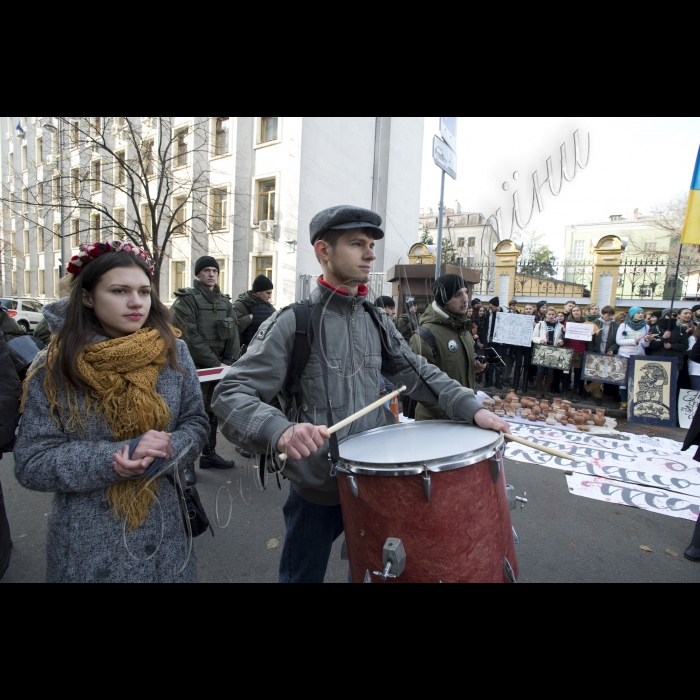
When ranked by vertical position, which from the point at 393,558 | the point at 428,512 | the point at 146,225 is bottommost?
the point at 393,558

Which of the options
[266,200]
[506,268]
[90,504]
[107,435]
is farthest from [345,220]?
[266,200]

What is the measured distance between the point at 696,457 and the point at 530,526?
138 centimetres

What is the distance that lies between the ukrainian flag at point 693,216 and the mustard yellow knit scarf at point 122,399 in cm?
585

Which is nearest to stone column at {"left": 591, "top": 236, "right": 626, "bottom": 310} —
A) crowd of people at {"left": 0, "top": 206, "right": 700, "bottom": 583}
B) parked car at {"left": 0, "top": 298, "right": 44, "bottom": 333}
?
crowd of people at {"left": 0, "top": 206, "right": 700, "bottom": 583}

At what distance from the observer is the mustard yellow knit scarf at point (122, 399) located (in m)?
1.42

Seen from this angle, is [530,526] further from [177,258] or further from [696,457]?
[177,258]

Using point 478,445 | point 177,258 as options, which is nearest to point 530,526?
point 478,445

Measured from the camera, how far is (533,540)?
3.28m

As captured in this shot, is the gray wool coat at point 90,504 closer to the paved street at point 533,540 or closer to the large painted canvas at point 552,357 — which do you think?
the paved street at point 533,540

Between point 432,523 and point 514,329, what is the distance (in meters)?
7.84

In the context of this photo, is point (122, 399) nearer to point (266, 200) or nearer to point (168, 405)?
point (168, 405)

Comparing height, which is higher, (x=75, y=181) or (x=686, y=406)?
(x=75, y=181)

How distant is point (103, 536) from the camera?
1.42 metres

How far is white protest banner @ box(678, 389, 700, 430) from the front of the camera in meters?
6.34
